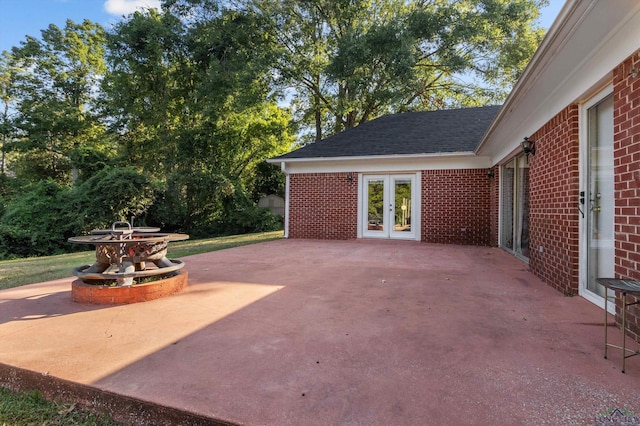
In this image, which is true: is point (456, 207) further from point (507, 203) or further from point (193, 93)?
point (193, 93)

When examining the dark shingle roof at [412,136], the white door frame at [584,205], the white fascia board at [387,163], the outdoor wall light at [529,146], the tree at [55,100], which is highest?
the tree at [55,100]

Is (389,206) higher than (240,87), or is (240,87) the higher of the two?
(240,87)

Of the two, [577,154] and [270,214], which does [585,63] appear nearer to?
[577,154]

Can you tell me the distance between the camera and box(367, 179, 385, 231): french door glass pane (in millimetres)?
10227

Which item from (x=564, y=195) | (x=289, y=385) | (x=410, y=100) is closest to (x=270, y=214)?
(x=410, y=100)

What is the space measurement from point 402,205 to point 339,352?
8091 millimetres

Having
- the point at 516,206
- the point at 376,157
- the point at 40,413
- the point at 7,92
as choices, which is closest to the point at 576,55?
the point at 516,206

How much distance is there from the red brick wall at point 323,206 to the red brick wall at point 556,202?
18.0 ft

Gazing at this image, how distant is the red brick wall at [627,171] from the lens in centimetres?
264

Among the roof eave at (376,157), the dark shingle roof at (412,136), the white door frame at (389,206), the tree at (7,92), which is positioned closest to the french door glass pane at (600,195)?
the roof eave at (376,157)

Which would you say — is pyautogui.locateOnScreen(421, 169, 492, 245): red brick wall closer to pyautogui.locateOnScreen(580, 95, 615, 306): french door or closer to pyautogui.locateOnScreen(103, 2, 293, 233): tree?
pyautogui.locateOnScreen(580, 95, 615, 306): french door

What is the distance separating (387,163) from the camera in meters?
9.93

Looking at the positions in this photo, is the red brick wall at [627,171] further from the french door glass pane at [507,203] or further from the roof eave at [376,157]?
the roof eave at [376,157]

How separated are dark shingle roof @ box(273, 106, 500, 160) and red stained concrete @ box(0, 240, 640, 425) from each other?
6.04m
